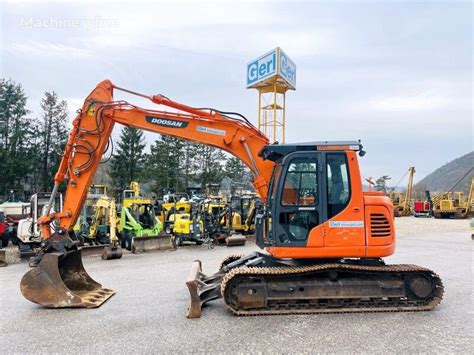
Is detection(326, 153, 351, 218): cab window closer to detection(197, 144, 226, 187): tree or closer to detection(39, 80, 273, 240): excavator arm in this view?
detection(39, 80, 273, 240): excavator arm

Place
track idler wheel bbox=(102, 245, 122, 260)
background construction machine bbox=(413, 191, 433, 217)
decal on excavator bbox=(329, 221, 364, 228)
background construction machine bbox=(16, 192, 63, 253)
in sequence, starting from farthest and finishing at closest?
background construction machine bbox=(413, 191, 433, 217) → background construction machine bbox=(16, 192, 63, 253) → track idler wheel bbox=(102, 245, 122, 260) → decal on excavator bbox=(329, 221, 364, 228)

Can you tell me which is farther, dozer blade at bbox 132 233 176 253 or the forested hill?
the forested hill

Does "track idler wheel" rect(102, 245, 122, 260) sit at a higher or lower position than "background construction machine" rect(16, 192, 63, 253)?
lower

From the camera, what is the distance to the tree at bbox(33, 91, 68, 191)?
127 feet

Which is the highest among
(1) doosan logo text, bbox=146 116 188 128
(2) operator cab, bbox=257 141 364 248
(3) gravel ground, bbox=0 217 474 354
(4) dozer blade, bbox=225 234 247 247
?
(1) doosan logo text, bbox=146 116 188 128

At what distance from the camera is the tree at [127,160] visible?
44688 millimetres

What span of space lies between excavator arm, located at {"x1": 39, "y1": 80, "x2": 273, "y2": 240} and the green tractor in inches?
289

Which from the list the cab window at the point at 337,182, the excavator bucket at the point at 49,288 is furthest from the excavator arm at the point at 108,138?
A: the cab window at the point at 337,182

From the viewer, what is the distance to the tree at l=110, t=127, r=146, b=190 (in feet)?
147

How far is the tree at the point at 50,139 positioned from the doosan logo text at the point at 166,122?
33131 mm

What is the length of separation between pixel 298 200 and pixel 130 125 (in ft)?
12.4

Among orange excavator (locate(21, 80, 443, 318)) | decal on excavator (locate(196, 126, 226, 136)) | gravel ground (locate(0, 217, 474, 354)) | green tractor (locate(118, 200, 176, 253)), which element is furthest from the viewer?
green tractor (locate(118, 200, 176, 253))

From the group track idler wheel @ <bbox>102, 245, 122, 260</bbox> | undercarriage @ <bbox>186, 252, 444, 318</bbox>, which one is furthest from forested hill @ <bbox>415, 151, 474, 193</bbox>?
undercarriage @ <bbox>186, 252, 444, 318</bbox>

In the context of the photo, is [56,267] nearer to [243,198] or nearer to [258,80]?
[243,198]
